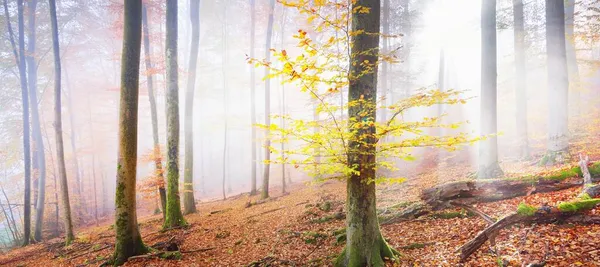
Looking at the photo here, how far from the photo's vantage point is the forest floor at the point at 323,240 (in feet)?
14.1

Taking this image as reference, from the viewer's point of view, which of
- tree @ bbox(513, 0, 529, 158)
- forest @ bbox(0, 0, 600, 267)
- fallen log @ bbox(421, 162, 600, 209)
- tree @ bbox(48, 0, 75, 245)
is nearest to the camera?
forest @ bbox(0, 0, 600, 267)

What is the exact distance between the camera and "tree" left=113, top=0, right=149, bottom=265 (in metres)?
6.50

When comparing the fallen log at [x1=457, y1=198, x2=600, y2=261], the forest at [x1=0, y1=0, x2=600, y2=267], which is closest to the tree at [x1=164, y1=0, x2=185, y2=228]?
the forest at [x1=0, y1=0, x2=600, y2=267]

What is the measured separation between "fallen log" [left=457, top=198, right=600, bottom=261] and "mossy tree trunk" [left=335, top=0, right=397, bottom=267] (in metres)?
1.60

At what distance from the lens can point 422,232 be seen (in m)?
6.24

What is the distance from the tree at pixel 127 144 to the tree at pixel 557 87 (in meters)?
14.0

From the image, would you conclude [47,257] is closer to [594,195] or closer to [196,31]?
[196,31]

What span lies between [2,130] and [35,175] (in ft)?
27.1

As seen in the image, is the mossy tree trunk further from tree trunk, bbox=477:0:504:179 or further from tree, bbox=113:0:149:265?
tree trunk, bbox=477:0:504:179

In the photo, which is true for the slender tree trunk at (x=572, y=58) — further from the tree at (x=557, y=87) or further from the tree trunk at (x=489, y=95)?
the tree trunk at (x=489, y=95)

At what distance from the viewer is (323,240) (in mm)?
7109

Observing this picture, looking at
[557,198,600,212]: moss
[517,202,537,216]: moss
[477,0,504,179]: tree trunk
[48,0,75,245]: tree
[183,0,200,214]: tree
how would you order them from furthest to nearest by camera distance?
1. [183,0,200,214]: tree
2. [48,0,75,245]: tree
3. [477,0,504,179]: tree trunk
4. [517,202,537,216]: moss
5. [557,198,600,212]: moss

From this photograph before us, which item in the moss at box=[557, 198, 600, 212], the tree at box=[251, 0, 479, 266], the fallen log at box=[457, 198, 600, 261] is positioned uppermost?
the tree at box=[251, 0, 479, 266]

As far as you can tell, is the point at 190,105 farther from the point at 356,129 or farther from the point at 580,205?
the point at 580,205
